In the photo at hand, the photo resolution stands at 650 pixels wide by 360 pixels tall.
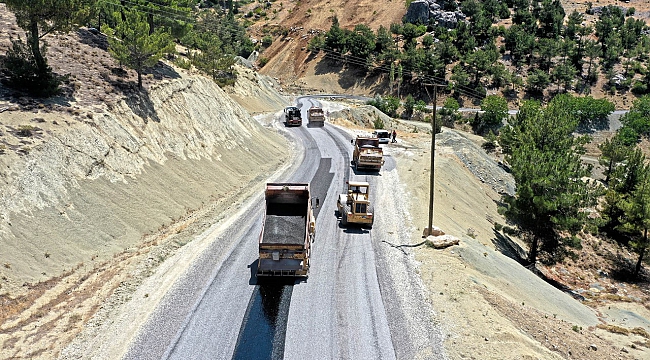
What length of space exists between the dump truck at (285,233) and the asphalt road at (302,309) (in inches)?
28.6

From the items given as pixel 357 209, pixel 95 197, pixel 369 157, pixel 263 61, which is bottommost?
pixel 357 209

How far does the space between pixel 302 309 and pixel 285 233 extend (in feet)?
12.7

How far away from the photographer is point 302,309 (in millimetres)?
18297

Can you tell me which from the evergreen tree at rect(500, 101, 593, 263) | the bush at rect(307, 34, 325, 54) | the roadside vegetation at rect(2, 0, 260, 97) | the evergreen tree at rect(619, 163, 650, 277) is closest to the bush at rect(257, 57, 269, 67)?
the bush at rect(307, 34, 325, 54)

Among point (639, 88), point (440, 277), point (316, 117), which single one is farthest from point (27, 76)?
point (639, 88)

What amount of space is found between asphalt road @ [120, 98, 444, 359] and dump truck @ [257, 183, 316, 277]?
2.38ft

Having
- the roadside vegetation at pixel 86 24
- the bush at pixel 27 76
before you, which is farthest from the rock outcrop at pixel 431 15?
the bush at pixel 27 76

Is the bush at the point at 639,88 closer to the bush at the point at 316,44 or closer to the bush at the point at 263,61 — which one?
the bush at the point at 316,44

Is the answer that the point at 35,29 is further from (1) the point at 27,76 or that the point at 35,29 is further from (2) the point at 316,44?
(2) the point at 316,44

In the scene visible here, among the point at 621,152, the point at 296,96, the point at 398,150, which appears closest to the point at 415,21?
the point at 296,96

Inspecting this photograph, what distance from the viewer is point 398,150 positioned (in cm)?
4931

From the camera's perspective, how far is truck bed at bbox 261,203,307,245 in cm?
2050

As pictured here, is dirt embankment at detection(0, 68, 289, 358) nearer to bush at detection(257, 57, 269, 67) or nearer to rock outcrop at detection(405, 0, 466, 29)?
bush at detection(257, 57, 269, 67)

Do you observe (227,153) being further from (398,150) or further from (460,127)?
(460,127)
